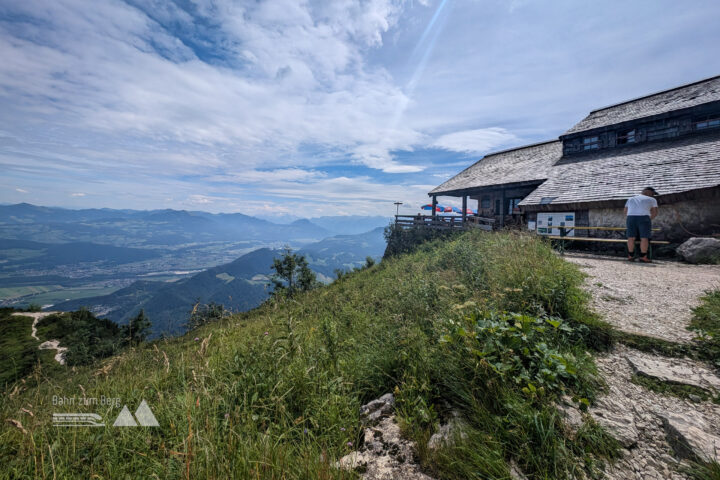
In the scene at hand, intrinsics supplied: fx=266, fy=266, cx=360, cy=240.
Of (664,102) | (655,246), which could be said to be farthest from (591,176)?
(664,102)

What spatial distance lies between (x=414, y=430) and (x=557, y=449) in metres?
1.11

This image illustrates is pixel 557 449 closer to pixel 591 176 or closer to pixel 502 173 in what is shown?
pixel 591 176

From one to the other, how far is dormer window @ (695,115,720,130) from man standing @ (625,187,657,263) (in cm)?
1103

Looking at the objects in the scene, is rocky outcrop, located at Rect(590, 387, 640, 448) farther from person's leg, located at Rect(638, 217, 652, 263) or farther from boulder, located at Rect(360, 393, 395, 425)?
person's leg, located at Rect(638, 217, 652, 263)

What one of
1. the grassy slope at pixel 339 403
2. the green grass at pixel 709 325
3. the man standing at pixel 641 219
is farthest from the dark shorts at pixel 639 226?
the grassy slope at pixel 339 403

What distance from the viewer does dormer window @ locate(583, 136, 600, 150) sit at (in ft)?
60.3

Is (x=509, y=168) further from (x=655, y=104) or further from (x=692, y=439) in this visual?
(x=692, y=439)

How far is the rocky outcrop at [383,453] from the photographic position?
2146 millimetres

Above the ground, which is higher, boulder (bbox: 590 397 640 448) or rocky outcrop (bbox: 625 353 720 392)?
rocky outcrop (bbox: 625 353 720 392)

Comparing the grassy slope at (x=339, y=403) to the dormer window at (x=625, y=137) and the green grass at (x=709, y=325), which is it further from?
the dormer window at (x=625, y=137)

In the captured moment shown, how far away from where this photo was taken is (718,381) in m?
2.60

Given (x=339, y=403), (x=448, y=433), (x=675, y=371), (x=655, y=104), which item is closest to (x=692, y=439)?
(x=675, y=371)

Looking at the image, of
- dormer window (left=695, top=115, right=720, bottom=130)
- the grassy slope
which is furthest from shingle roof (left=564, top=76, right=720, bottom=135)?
the grassy slope

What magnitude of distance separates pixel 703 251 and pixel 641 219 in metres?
2.06
